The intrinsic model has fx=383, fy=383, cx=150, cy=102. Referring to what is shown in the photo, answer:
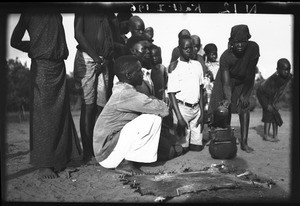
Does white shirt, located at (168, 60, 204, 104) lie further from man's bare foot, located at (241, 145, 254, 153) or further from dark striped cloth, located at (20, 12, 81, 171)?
dark striped cloth, located at (20, 12, 81, 171)

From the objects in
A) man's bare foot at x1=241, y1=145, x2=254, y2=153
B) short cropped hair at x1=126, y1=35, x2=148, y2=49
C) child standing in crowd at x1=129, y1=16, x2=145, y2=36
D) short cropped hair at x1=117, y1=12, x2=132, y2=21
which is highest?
short cropped hair at x1=117, y1=12, x2=132, y2=21

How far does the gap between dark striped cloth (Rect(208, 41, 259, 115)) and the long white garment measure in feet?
3.35

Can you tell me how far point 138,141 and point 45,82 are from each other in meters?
1.29

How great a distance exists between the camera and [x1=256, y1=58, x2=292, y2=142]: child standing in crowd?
196 inches

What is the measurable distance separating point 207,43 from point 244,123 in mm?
1168

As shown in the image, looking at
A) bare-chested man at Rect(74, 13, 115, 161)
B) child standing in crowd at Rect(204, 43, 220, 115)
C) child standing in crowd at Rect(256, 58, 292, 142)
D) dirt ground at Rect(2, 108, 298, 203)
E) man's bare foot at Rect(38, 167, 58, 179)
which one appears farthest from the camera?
child standing in crowd at Rect(204, 43, 220, 115)

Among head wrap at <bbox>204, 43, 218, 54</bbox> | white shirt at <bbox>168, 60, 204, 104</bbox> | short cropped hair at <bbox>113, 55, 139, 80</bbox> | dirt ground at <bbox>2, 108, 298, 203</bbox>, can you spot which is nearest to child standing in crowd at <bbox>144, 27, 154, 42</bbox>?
short cropped hair at <bbox>113, 55, 139, 80</bbox>

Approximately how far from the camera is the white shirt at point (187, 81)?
5.12m

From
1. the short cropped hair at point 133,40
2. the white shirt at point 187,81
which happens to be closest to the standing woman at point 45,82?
the short cropped hair at point 133,40

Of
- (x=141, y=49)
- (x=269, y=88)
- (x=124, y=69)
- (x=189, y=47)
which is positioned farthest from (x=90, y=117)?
(x=269, y=88)

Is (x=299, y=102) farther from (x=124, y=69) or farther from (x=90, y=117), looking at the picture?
(x=90, y=117)

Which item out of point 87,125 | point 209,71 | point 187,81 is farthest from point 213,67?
point 87,125

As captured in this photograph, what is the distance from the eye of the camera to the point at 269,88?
5.12 m

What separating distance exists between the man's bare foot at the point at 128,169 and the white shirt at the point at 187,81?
1.19 m
